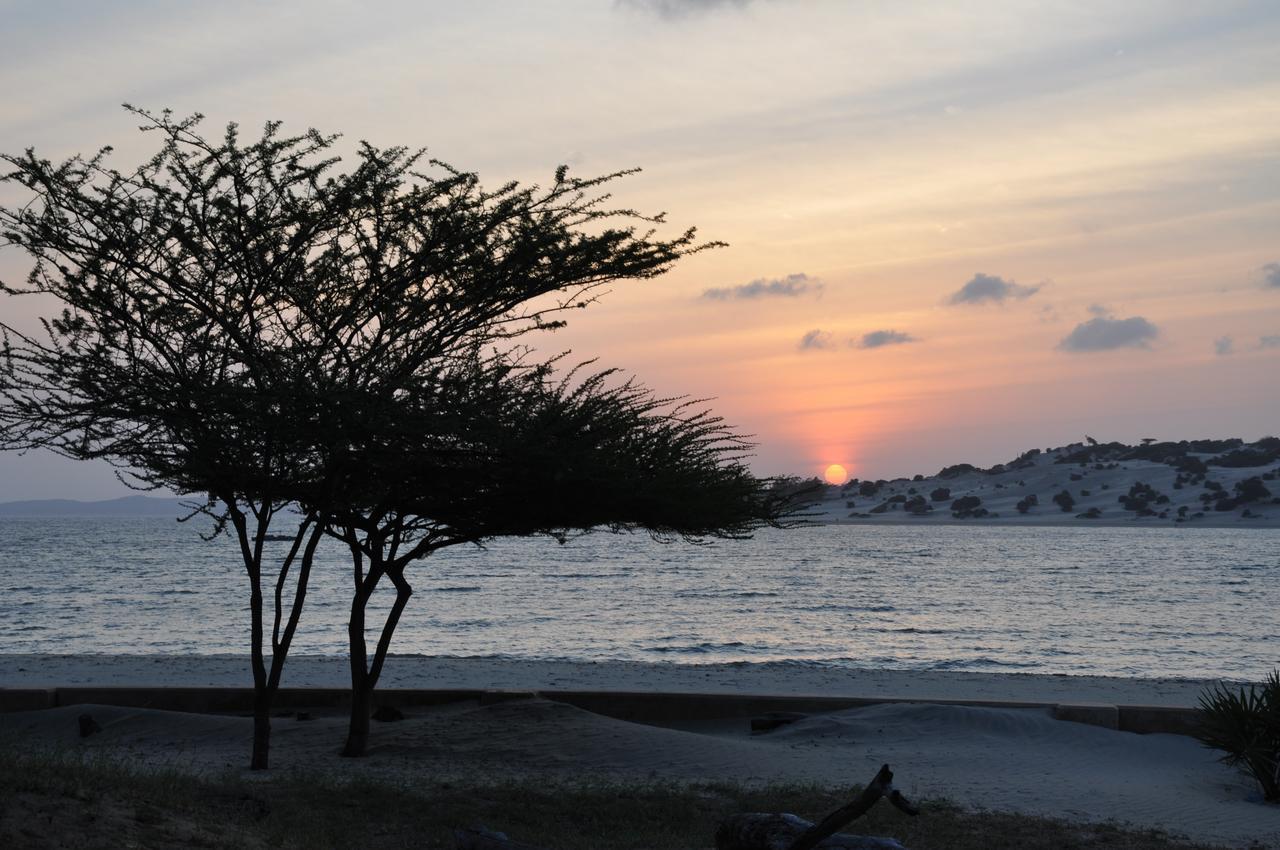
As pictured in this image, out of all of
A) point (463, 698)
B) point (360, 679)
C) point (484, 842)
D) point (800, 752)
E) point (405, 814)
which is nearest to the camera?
point (484, 842)

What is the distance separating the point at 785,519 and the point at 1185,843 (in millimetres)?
5912

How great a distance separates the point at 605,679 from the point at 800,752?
8.30m

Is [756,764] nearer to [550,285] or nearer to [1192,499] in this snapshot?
[550,285]

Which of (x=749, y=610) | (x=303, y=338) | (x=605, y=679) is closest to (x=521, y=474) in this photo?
(x=303, y=338)

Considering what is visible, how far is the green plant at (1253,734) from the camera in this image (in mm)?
12094

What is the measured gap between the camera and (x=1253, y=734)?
12.3m

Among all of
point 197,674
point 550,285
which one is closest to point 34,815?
point 550,285

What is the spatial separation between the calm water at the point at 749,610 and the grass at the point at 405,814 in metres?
22.1

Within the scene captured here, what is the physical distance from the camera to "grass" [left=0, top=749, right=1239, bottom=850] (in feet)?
26.0

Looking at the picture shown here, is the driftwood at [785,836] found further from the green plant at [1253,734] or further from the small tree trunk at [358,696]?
the green plant at [1253,734]

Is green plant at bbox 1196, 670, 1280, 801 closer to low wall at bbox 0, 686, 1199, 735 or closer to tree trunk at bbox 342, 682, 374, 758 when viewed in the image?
Answer: low wall at bbox 0, 686, 1199, 735

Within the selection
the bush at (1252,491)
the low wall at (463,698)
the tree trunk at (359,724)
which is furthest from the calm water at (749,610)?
the bush at (1252,491)

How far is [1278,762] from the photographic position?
475 inches

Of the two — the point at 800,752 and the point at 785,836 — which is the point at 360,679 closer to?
the point at 800,752
